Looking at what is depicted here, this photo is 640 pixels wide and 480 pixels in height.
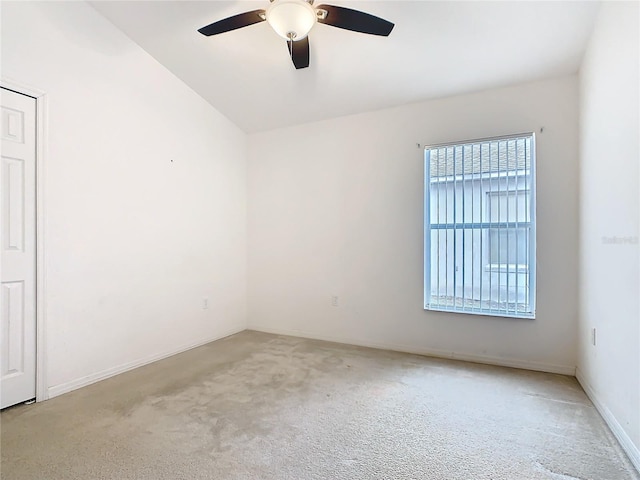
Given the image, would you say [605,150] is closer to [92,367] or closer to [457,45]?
[457,45]

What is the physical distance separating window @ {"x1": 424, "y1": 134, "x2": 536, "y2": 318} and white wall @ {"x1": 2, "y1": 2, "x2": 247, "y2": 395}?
2.38 m

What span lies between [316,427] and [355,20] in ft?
8.07

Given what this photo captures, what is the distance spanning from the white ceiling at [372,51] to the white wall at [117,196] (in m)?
0.35

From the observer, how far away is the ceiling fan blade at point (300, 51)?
2.33 meters

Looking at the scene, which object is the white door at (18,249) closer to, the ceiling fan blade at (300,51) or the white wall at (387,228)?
the ceiling fan blade at (300,51)

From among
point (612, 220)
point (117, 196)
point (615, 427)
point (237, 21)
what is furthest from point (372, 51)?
point (615, 427)

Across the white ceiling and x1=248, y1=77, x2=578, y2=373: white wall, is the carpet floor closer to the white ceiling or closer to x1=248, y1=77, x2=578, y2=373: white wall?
x1=248, y1=77, x2=578, y2=373: white wall

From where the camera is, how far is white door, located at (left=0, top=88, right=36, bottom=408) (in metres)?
2.25

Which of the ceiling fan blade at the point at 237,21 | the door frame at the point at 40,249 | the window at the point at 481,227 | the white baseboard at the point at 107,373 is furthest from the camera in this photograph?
the window at the point at 481,227

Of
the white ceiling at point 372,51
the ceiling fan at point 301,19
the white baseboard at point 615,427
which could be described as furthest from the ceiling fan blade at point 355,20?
the white baseboard at point 615,427

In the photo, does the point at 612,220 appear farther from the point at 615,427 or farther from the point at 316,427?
the point at 316,427

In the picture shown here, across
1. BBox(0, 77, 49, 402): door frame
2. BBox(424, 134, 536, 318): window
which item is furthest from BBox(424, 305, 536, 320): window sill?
BBox(0, 77, 49, 402): door frame

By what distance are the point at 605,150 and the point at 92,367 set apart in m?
3.98

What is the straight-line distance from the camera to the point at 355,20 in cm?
211
